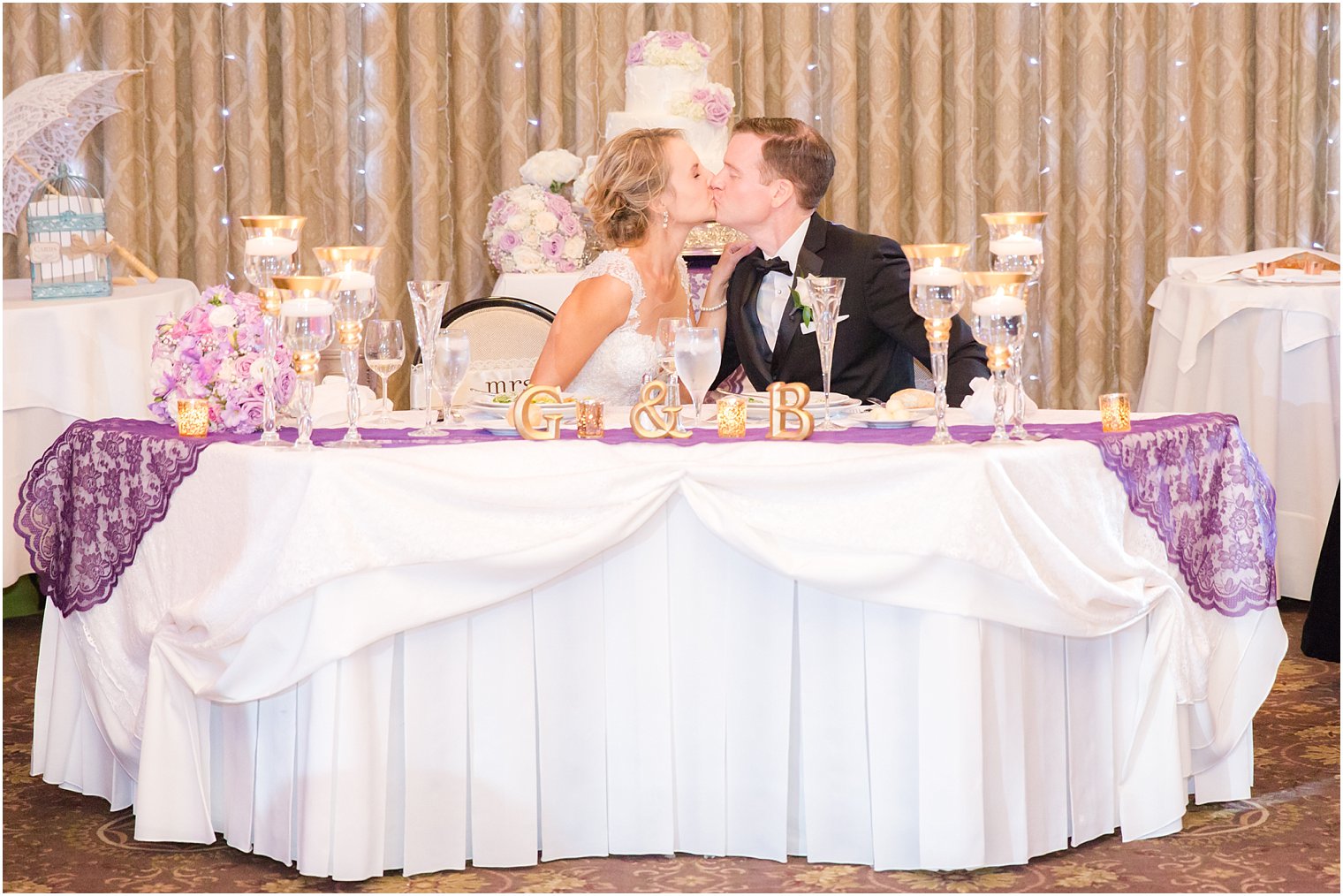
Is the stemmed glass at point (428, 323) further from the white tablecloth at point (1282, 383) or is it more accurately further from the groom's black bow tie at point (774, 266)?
the white tablecloth at point (1282, 383)

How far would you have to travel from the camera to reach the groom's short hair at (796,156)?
11.0ft

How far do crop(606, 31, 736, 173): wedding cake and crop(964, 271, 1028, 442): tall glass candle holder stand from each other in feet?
6.89

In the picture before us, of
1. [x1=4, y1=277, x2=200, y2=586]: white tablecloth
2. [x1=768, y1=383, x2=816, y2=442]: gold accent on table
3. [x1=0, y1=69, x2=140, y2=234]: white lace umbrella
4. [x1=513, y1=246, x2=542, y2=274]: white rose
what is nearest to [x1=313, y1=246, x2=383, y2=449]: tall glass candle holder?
[x1=768, y1=383, x2=816, y2=442]: gold accent on table

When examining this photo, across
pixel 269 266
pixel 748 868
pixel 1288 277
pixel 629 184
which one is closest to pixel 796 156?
pixel 629 184

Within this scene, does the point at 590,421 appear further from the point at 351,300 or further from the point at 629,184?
the point at 629,184

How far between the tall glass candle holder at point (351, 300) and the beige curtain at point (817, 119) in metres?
3.09

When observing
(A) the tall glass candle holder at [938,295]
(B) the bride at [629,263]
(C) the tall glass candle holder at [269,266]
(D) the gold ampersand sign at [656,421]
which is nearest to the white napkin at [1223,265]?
(B) the bride at [629,263]

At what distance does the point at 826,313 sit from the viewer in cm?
270

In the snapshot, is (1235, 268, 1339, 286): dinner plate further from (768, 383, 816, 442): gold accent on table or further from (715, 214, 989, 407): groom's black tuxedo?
(768, 383, 816, 442): gold accent on table

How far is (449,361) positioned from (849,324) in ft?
3.49

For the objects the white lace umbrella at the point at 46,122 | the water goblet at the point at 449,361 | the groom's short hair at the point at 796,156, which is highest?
the white lace umbrella at the point at 46,122

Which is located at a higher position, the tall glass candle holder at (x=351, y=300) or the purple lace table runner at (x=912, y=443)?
the tall glass candle holder at (x=351, y=300)

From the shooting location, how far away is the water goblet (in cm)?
270

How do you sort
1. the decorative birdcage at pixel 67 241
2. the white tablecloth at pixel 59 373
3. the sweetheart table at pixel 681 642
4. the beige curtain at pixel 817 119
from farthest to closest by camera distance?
the beige curtain at pixel 817 119 < the decorative birdcage at pixel 67 241 < the white tablecloth at pixel 59 373 < the sweetheart table at pixel 681 642
